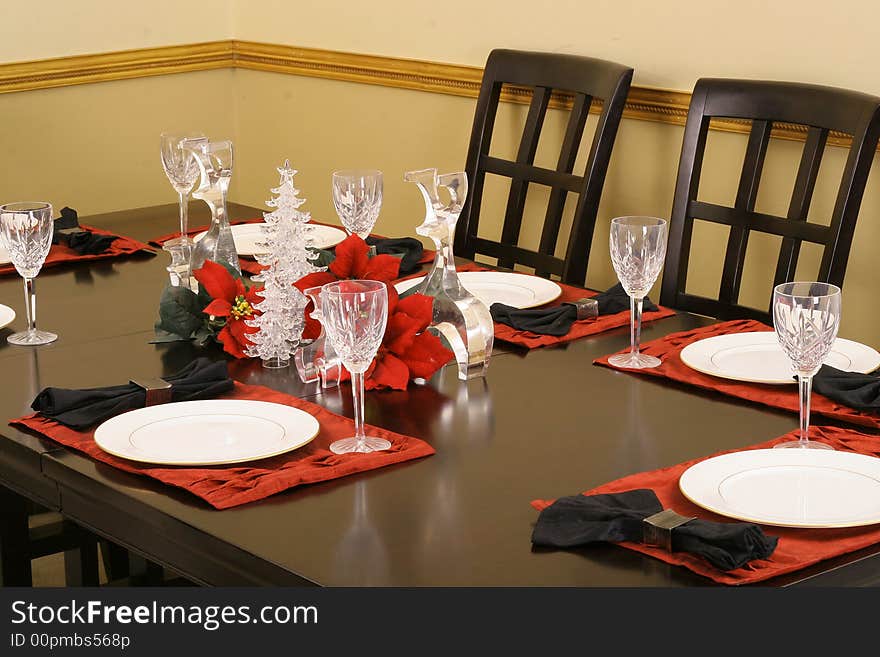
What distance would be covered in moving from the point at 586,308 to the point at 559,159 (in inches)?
36.4

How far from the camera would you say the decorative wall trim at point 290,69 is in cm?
293

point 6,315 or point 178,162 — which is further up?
point 178,162

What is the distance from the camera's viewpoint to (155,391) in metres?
1.57

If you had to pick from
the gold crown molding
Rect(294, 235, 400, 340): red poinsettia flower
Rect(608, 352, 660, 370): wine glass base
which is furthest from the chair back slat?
the gold crown molding

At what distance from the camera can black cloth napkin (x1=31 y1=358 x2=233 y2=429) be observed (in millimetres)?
1514

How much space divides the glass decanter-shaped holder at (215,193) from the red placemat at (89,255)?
0.45m

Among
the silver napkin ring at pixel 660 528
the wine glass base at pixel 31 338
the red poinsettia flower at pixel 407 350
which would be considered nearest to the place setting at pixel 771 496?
the silver napkin ring at pixel 660 528

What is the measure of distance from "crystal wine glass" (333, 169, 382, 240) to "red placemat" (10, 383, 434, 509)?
0.62m

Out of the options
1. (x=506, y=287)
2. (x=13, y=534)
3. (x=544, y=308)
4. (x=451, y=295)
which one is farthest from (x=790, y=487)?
(x=13, y=534)

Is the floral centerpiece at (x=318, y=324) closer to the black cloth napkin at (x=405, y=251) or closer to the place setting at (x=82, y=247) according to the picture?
the black cloth napkin at (x=405, y=251)

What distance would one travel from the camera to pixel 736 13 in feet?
8.76

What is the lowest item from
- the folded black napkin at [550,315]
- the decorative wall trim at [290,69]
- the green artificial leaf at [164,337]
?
the green artificial leaf at [164,337]

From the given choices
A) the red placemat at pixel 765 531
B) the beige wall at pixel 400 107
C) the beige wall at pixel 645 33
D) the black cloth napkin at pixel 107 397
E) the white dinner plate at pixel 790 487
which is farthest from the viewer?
the beige wall at pixel 400 107

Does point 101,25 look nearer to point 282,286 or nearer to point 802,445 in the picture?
point 282,286
